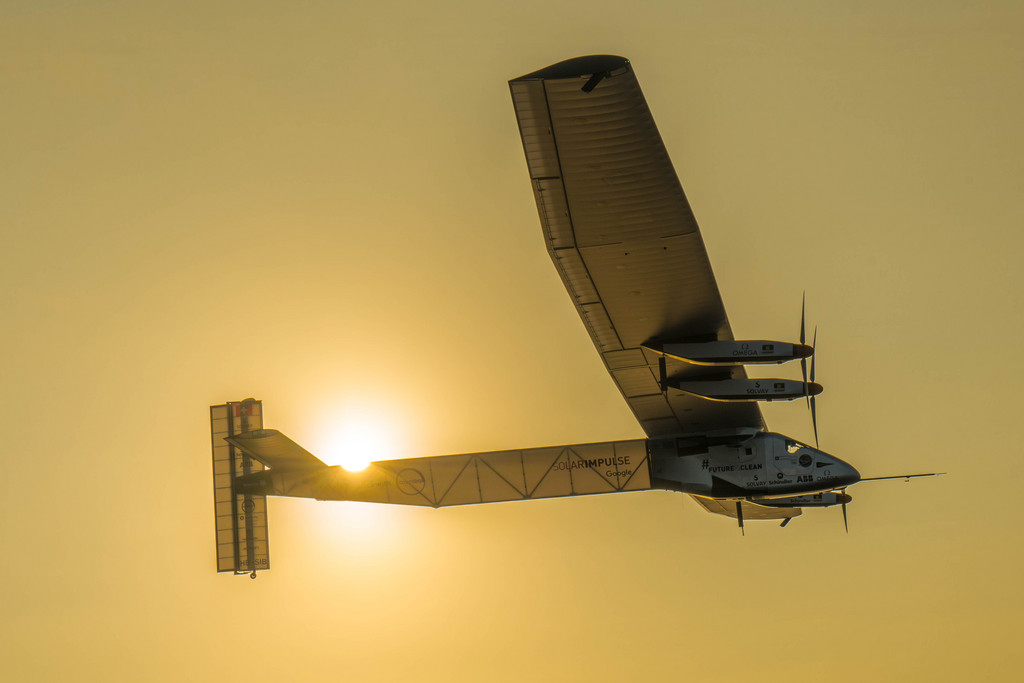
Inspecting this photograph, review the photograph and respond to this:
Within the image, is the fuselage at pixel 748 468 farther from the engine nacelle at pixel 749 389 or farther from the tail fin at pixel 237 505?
the tail fin at pixel 237 505

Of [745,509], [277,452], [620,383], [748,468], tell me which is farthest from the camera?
[745,509]

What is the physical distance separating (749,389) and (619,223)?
6.43 metres

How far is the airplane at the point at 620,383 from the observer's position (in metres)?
12.5

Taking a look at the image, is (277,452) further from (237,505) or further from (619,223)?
(619,223)

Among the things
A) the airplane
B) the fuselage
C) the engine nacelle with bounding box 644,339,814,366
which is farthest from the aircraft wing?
the fuselage

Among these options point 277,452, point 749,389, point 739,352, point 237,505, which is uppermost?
point 739,352

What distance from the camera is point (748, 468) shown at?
2109cm

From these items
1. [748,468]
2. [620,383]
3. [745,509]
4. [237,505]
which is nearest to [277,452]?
[237,505]

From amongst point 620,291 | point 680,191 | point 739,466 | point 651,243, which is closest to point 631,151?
point 680,191

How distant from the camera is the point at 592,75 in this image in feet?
37.4

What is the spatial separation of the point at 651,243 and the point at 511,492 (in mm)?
9349

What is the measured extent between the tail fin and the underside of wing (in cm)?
1322

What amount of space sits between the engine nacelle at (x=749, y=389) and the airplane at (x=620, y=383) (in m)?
0.03

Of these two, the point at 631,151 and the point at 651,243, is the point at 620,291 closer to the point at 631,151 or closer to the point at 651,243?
the point at 651,243
